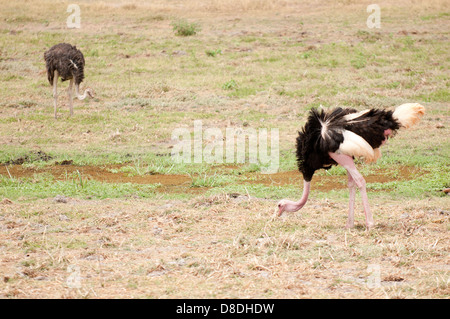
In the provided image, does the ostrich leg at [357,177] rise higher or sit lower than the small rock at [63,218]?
higher

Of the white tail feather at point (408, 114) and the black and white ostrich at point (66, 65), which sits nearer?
the white tail feather at point (408, 114)

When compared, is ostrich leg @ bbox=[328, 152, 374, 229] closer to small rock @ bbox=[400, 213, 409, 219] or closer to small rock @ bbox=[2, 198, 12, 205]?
small rock @ bbox=[400, 213, 409, 219]

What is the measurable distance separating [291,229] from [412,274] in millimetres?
1523

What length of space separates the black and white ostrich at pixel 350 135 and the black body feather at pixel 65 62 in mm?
7666

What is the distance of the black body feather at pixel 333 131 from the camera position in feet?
19.6

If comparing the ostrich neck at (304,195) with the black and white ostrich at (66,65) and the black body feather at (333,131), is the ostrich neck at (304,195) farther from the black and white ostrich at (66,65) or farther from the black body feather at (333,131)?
the black and white ostrich at (66,65)

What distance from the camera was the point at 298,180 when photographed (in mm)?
8367

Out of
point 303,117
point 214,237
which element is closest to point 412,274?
point 214,237

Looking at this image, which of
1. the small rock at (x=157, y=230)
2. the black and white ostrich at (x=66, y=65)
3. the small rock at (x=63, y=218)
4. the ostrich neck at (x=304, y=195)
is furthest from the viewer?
the black and white ostrich at (x=66, y=65)

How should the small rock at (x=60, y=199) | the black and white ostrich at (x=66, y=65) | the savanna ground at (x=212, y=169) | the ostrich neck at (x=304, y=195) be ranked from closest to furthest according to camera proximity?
the savanna ground at (x=212, y=169) → the ostrich neck at (x=304, y=195) → the small rock at (x=60, y=199) → the black and white ostrich at (x=66, y=65)

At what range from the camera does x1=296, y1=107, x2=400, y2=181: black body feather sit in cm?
596

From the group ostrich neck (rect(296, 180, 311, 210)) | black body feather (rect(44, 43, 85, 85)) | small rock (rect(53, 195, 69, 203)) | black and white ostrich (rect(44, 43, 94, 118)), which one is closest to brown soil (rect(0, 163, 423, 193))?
small rock (rect(53, 195, 69, 203))

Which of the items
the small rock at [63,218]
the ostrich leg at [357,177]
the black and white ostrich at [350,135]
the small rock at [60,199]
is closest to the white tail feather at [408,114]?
the black and white ostrich at [350,135]
